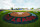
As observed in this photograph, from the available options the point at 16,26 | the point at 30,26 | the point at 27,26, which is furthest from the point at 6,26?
the point at 30,26

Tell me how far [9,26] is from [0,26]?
71 cm

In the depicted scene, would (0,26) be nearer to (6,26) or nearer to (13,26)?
(6,26)

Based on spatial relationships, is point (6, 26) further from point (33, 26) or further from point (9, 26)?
point (33, 26)

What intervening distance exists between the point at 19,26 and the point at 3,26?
1241mm

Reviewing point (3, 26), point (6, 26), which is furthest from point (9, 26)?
point (3, 26)

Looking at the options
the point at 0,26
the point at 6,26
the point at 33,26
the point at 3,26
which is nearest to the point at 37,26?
the point at 33,26

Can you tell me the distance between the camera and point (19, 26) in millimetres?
3758

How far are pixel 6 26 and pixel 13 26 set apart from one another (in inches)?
21.2

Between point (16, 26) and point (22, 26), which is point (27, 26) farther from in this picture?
point (16, 26)

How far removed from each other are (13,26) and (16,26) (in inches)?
9.2

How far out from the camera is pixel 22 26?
147 inches

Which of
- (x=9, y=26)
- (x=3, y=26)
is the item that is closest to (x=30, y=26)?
(x=9, y=26)

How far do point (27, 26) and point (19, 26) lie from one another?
0.62 metres

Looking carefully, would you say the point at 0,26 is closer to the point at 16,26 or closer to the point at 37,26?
the point at 16,26
